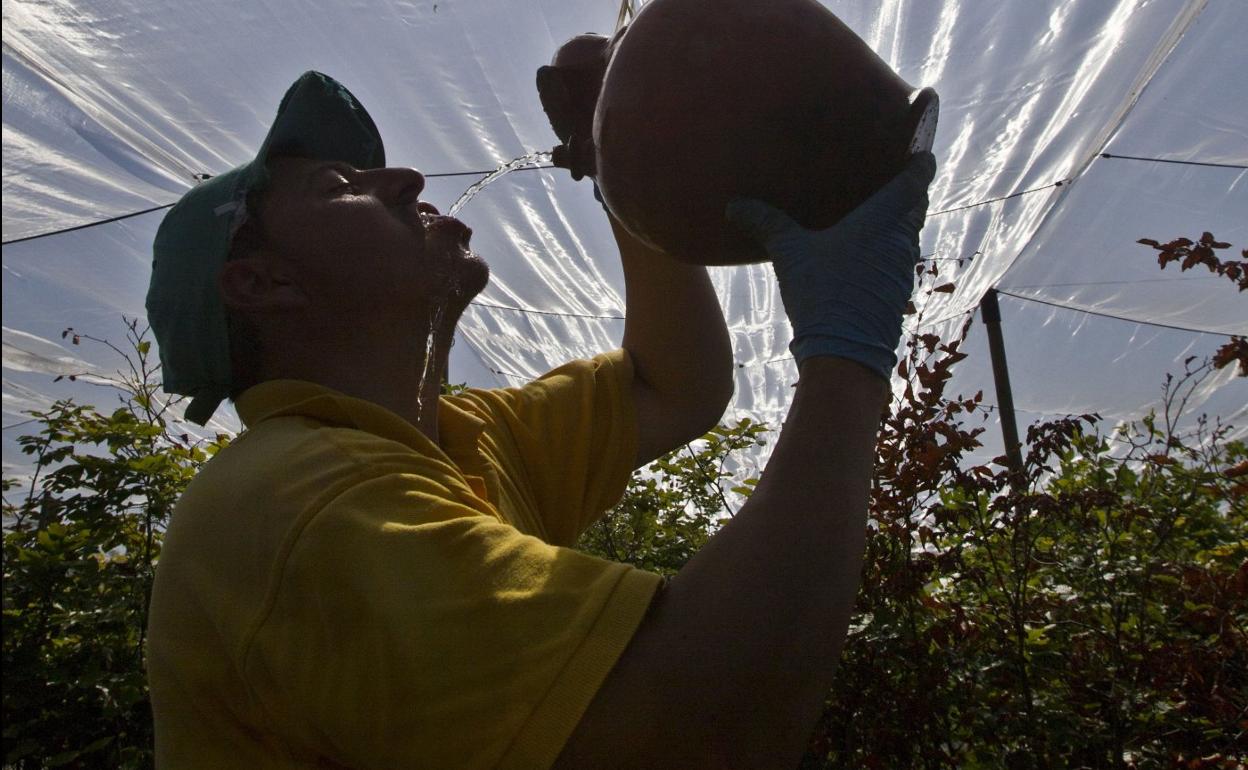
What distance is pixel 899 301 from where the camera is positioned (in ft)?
3.65

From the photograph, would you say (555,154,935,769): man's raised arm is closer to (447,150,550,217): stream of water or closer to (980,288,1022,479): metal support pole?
(447,150,550,217): stream of water

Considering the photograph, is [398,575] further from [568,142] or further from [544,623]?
[568,142]

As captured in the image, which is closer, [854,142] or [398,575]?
[398,575]

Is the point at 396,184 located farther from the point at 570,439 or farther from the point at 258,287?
the point at 570,439

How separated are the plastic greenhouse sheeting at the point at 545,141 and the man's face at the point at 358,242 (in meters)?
2.08

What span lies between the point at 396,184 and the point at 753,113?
0.69 meters

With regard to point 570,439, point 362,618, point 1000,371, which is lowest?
point 362,618

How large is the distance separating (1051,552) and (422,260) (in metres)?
2.66

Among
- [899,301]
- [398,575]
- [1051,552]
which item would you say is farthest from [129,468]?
[1051,552]

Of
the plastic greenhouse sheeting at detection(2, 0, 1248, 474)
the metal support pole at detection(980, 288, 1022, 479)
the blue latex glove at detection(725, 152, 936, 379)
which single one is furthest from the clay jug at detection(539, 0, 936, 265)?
the metal support pole at detection(980, 288, 1022, 479)

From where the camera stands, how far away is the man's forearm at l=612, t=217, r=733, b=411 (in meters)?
1.73

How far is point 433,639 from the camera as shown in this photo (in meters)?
0.79

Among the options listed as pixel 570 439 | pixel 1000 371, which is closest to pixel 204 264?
pixel 570 439

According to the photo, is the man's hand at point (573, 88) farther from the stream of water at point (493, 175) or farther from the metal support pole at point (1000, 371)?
the metal support pole at point (1000, 371)
